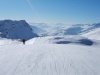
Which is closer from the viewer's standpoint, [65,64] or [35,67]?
[35,67]

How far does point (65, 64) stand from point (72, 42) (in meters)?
27.4

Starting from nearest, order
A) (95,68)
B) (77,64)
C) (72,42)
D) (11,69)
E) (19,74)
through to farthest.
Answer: (19,74), (11,69), (95,68), (77,64), (72,42)

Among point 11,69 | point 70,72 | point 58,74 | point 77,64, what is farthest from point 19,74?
point 77,64


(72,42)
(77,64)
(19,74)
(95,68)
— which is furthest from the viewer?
(72,42)

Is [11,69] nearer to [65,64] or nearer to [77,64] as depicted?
[65,64]

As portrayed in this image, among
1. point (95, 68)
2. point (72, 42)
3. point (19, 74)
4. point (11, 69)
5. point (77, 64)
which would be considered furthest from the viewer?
point (72, 42)

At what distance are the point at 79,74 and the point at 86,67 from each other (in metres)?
1.95

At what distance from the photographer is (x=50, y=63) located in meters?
13.6

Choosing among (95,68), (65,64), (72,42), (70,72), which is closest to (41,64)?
(65,64)

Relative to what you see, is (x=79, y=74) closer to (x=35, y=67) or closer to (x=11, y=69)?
(x=35, y=67)

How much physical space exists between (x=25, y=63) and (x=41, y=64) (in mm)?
1278

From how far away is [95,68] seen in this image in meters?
12.8

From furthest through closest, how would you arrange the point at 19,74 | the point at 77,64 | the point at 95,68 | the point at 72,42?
the point at 72,42
the point at 77,64
the point at 95,68
the point at 19,74

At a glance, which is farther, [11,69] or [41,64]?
[41,64]
